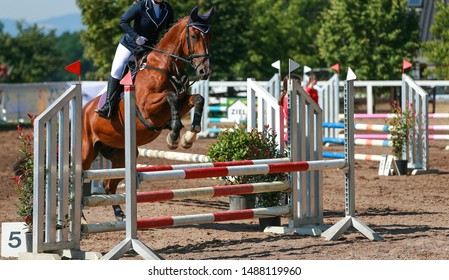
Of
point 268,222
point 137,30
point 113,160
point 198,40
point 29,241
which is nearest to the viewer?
point 29,241

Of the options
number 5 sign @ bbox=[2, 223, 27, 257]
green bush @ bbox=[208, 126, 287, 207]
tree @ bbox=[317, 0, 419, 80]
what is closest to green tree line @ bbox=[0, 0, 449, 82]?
tree @ bbox=[317, 0, 419, 80]

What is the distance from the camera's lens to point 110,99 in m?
8.89

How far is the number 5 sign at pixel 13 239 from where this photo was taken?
7047 mm

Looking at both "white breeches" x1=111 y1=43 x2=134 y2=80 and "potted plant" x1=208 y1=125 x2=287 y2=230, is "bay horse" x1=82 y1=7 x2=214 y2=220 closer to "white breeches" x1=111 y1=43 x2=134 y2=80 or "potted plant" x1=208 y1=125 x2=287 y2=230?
"white breeches" x1=111 y1=43 x2=134 y2=80

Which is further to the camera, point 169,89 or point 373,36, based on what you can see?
point 373,36

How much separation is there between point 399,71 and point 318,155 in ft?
94.9

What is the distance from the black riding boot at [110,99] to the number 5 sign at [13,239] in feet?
6.66

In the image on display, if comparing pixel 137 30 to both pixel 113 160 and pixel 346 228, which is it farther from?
pixel 346 228

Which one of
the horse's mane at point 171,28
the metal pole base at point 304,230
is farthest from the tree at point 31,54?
the metal pole base at point 304,230

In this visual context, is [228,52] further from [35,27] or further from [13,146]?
[35,27]

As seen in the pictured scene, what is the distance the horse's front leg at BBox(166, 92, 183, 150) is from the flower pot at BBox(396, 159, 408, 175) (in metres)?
5.91

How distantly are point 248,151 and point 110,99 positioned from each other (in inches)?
53.2

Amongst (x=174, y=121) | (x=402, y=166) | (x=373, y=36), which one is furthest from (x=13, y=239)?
(x=373, y=36)
